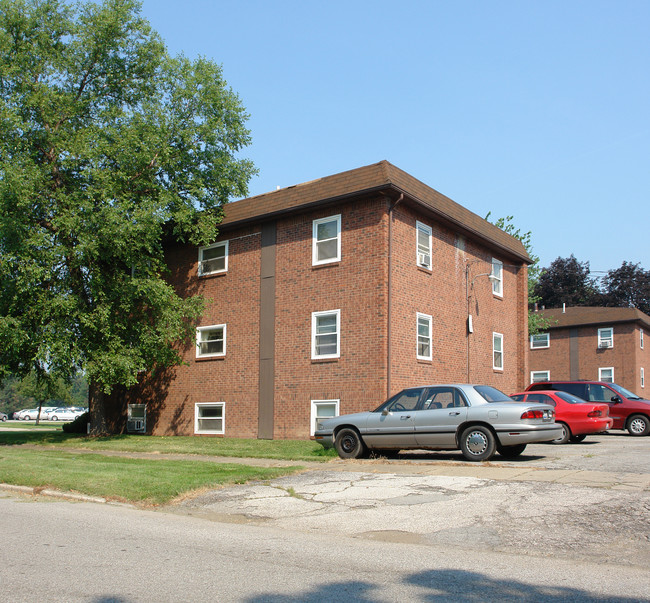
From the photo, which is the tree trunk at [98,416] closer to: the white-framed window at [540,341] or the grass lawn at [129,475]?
the grass lawn at [129,475]

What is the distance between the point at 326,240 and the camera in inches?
838

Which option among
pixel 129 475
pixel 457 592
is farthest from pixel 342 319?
pixel 457 592

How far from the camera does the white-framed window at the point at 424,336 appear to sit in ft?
69.7

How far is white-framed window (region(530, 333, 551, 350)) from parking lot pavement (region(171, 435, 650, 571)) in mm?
31503

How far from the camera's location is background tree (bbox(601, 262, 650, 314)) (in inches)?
2506

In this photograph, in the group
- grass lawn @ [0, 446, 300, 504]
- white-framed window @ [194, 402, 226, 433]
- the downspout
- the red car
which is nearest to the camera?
grass lawn @ [0, 446, 300, 504]

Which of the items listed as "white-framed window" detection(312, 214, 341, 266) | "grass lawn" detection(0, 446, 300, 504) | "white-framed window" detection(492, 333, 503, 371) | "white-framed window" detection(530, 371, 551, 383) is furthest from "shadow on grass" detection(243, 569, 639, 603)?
"white-framed window" detection(530, 371, 551, 383)

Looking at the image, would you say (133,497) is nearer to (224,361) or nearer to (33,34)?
(224,361)

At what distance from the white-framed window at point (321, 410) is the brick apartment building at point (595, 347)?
25.9 metres

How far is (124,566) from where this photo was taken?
6129mm

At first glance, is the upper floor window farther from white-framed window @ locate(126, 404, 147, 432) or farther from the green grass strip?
white-framed window @ locate(126, 404, 147, 432)

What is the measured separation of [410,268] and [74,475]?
38.4 feet

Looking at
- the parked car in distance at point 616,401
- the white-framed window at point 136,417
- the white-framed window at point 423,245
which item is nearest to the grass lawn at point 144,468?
the white-framed window at point 136,417

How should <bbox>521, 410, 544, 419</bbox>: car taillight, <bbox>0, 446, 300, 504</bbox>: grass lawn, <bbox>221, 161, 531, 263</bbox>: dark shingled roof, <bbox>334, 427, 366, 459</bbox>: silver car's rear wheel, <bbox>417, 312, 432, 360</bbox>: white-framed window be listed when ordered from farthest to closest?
<bbox>417, 312, 432, 360</bbox>: white-framed window, <bbox>221, 161, 531, 263</bbox>: dark shingled roof, <bbox>334, 427, 366, 459</bbox>: silver car's rear wheel, <bbox>521, 410, 544, 419</bbox>: car taillight, <bbox>0, 446, 300, 504</bbox>: grass lawn
